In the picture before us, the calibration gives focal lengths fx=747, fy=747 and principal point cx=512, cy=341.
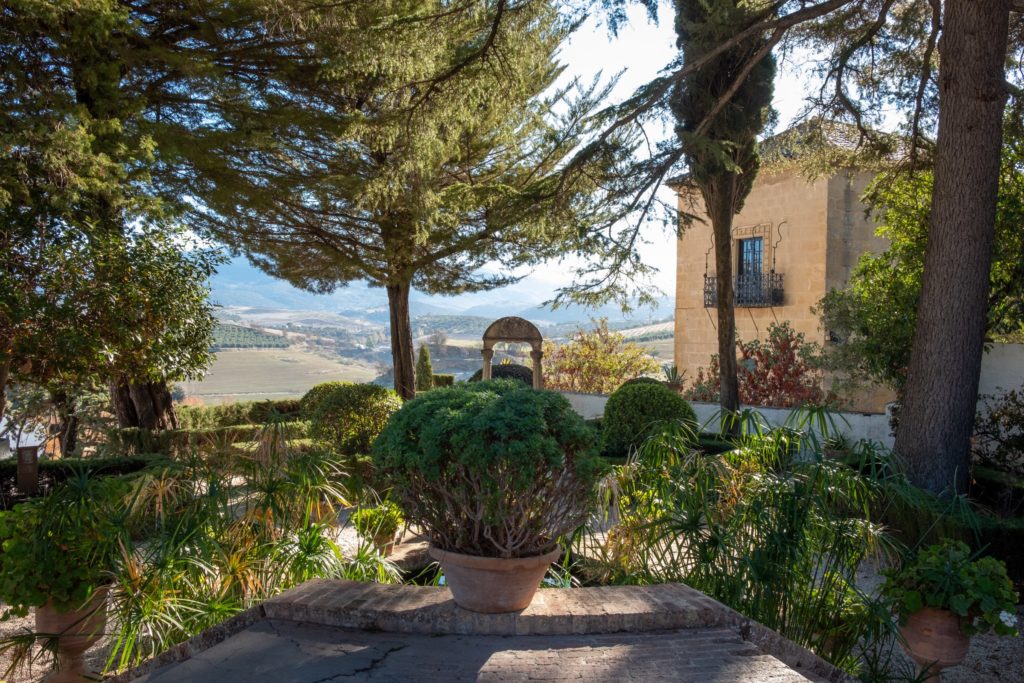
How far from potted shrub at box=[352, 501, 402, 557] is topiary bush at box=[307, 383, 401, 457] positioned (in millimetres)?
3991

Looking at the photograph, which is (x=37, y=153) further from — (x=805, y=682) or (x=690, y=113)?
(x=805, y=682)

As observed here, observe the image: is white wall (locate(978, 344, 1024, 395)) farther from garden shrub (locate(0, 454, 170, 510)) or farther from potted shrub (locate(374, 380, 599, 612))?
garden shrub (locate(0, 454, 170, 510))

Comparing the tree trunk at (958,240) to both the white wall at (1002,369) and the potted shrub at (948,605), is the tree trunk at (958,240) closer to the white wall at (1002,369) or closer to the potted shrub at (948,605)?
the white wall at (1002,369)

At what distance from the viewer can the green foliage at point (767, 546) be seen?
359 centimetres

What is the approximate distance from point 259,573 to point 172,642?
21.6 inches

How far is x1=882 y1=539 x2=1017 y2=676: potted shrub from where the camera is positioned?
3432 millimetres

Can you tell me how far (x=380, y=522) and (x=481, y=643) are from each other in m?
2.14

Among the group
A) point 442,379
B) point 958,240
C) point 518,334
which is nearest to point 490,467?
point 958,240

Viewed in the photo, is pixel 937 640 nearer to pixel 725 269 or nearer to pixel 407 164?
pixel 725 269

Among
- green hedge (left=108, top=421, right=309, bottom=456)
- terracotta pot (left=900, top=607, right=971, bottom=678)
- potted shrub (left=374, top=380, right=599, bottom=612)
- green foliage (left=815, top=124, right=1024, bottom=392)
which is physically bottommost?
green hedge (left=108, top=421, right=309, bottom=456)

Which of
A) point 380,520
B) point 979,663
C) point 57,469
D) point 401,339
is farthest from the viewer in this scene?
point 401,339

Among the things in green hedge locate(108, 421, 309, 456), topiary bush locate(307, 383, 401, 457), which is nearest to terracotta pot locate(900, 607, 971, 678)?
topiary bush locate(307, 383, 401, 457)

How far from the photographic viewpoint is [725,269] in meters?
10.2

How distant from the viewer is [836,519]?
395 centimetres
